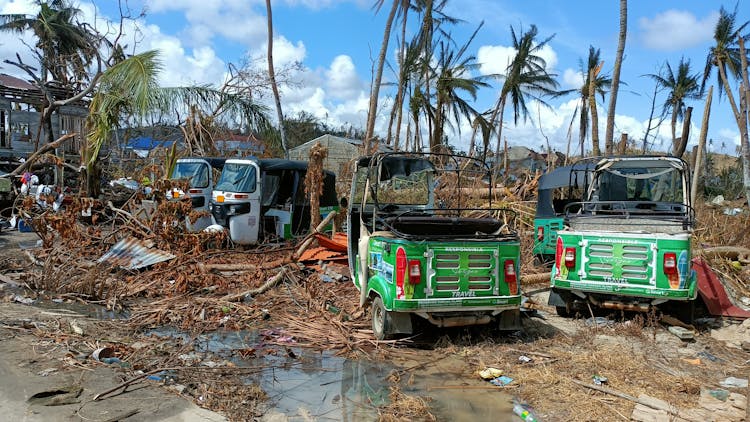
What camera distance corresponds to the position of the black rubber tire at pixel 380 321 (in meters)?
6.21

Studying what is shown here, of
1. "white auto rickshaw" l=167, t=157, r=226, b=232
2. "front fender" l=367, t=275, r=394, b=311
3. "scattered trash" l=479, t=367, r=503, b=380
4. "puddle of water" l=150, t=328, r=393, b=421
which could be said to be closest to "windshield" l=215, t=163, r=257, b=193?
"white auto rickshaw" l=167, t=157, r=226, b=232

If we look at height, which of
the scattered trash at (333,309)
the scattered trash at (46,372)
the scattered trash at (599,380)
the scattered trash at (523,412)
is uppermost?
the scattered trash at (333,309)

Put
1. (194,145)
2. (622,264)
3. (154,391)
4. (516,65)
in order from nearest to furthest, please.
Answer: (154,391)
(622,264)
(194,145)
(516,65)

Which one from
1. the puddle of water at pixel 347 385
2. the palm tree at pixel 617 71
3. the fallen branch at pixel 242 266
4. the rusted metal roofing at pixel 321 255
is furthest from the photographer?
the palm tree at pixel 617 71

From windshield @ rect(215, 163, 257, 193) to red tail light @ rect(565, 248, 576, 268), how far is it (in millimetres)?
6493

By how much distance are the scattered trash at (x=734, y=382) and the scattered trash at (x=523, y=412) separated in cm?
211

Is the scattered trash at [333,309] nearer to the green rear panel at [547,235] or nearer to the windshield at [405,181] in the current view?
the windshield at [405,181]

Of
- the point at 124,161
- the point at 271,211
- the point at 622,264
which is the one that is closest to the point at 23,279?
the point at 271,211

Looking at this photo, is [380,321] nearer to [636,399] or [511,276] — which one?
[511,276]

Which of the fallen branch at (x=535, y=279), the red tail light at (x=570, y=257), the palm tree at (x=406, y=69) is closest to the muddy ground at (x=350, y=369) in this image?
the red tail light at (x=570, y=257)

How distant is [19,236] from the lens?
45.6 feet

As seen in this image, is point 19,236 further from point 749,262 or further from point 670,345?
point 749,262

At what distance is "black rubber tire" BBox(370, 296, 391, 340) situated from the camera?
20.4 feet

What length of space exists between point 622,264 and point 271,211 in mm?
7224
